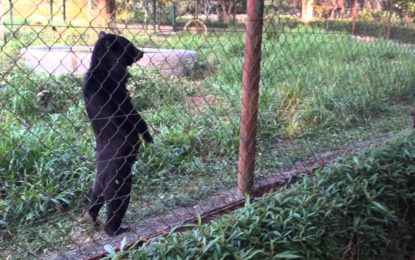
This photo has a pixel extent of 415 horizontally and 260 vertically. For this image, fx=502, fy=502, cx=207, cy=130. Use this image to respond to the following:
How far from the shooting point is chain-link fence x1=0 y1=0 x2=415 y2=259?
9.88 ft

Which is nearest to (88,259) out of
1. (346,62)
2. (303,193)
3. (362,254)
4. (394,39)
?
(303,193)

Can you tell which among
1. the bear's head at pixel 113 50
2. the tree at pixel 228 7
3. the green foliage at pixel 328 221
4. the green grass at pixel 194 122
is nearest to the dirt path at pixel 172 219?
the green grass at pixel 194 122

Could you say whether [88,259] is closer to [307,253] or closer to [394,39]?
[307,253]

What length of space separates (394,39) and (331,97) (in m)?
2.69

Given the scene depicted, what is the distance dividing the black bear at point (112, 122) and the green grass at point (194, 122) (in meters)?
0.19

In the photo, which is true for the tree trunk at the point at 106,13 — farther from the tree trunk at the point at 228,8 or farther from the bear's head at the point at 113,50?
the tree trunk at the point at 228,8

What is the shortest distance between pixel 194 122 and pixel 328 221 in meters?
2.97

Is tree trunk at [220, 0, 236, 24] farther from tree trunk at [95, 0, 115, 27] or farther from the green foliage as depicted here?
the green foliage

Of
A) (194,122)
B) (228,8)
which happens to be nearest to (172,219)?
(194,122)

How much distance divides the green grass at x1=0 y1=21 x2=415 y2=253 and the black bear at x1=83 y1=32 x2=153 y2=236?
19cm

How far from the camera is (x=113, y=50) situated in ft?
9.84

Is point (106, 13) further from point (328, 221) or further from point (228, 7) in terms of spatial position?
point (328, 221)

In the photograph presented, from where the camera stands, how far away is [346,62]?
7.87 metres

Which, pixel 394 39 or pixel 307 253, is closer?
pixel 307 253
